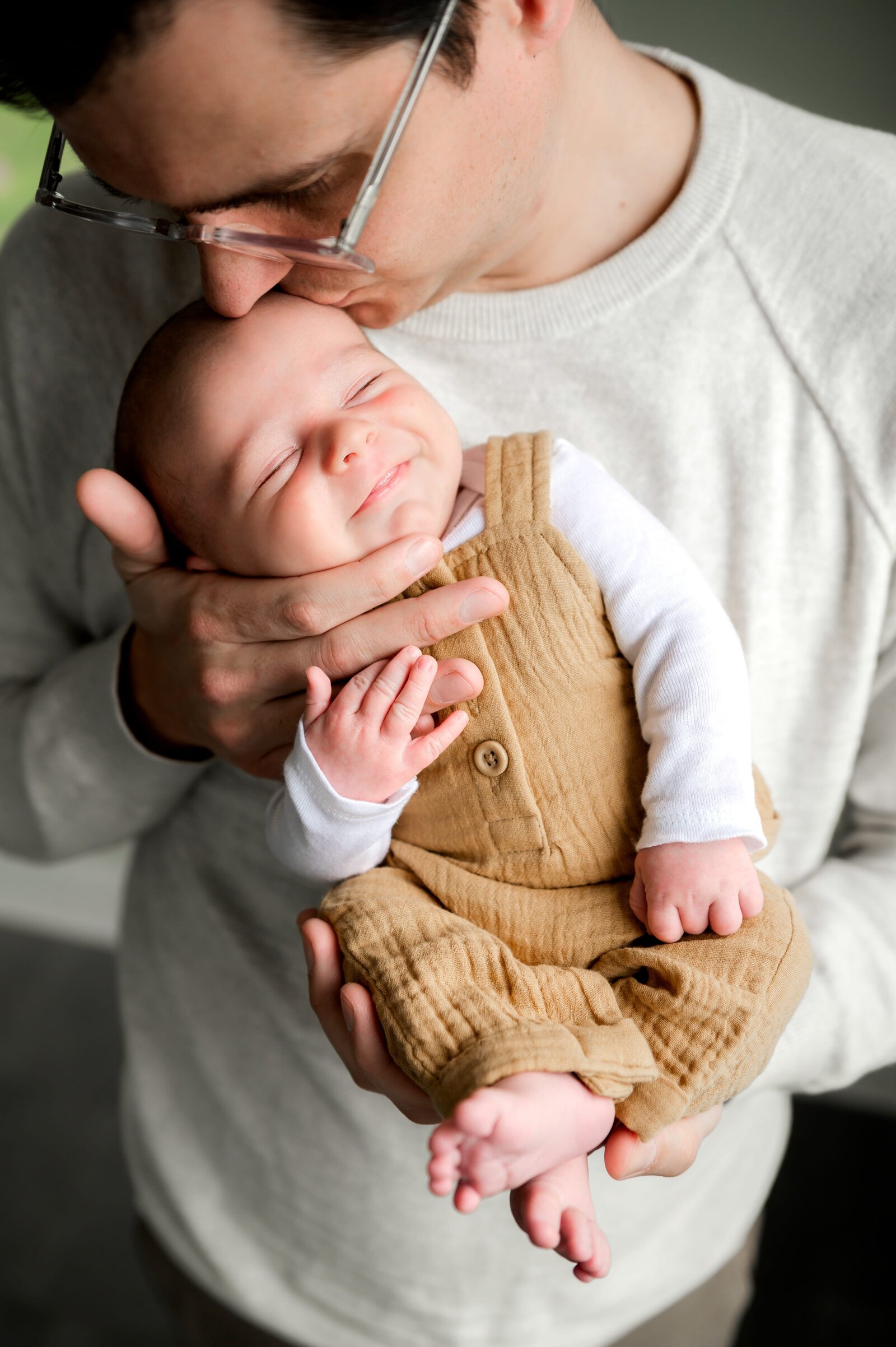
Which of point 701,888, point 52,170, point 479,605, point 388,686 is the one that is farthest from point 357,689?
point 52,170

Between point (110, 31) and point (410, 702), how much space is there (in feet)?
1.79

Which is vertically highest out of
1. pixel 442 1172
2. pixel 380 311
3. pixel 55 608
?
pixel 380 311

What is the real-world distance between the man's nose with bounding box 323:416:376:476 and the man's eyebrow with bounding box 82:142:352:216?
204 mm

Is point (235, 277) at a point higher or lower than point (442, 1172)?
higher

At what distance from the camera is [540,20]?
88 centimetres

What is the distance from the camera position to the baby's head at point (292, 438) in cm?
96

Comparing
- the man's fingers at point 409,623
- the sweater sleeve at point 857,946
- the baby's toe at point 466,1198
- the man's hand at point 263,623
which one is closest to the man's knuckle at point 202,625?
the man's hand at point 263,623

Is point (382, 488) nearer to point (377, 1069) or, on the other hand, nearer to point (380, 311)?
point (380, 311)

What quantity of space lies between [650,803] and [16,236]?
964mm

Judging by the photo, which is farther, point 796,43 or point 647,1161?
point 796,43

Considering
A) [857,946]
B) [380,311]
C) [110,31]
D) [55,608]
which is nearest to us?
[110,31]

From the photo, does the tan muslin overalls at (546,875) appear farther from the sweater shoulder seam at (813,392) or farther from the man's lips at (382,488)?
the sweater shoulder seam at (813,392)

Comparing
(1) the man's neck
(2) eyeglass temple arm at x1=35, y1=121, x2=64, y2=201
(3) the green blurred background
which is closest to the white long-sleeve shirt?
(1) the man's neck

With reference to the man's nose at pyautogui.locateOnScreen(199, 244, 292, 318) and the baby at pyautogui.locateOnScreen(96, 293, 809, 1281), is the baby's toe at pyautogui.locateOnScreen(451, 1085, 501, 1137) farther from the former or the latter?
the man's nose at pyautogui.locateOnScreen(199, 244, 292, 318)
